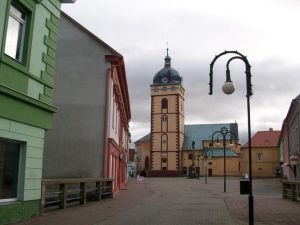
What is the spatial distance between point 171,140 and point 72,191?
78.4 m

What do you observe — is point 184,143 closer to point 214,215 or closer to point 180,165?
point 180,165

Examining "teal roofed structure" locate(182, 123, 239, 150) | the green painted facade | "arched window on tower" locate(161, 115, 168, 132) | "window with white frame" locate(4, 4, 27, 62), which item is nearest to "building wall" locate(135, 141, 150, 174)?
"teal roofed structure" locate(182, 123, 239, 150)

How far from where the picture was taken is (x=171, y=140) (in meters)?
95.6

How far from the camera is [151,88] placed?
100625 millimetres

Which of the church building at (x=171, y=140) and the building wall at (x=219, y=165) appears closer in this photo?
the church building at (x=171, y=140)

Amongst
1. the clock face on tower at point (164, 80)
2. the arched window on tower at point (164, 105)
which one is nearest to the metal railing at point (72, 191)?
the arched window on tower at point (164, 105)

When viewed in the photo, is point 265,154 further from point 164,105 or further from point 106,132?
point 106,132

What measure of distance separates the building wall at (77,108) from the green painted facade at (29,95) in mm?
8673

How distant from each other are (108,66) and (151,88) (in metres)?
77.1

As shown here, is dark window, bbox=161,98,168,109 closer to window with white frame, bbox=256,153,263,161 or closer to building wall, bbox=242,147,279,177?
building wall, bbox=242,147,279,177

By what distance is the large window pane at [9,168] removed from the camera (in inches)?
459

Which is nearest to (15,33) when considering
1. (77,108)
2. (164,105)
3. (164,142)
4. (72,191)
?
(72,191)

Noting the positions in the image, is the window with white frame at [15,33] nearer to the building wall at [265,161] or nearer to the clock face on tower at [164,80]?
the building wall at [265,161]

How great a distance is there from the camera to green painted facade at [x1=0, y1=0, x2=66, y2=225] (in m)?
11.3
